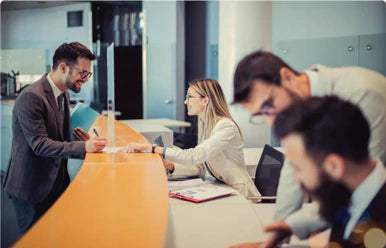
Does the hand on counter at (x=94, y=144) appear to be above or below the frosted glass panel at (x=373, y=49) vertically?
below

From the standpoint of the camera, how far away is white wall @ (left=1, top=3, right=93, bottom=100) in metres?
7.07

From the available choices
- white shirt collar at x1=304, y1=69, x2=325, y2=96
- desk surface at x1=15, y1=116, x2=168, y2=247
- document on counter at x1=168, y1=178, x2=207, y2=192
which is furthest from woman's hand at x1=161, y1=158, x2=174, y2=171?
white shirt collar at x1=304, y1=69, x2=325, y2=96

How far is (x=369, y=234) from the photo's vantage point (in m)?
1.10

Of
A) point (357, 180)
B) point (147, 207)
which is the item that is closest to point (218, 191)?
point (147, 207)

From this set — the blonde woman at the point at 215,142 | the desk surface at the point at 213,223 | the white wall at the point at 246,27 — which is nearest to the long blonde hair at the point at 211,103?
the blonde woman at the point at 215,142

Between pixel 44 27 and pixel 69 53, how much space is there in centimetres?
604

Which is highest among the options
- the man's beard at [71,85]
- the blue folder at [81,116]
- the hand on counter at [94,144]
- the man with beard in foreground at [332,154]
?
the man's beard at [71,85]

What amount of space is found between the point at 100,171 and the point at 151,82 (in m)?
5.02

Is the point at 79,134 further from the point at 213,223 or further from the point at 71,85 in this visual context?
the point at 213,223

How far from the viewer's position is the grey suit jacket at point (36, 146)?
2078mm

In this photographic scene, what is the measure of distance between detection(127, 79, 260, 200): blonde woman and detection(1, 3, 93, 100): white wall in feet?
18.0

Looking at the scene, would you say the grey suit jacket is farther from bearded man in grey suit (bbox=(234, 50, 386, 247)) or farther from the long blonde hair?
bearded man in grey suit (bbox=(234, 50, 386, 247))

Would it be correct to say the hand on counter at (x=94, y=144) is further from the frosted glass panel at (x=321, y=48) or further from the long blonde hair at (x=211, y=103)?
the frosted glass panel at (x=321, y=48)

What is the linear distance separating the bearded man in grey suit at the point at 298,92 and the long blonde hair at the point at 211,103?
1012 millimetres
